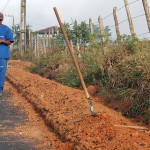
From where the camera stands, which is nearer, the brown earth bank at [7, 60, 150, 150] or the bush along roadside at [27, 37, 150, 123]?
the brown earth bank at [7, 60, 150, 150]

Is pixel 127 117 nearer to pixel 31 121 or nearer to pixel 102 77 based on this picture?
pixel 31 121

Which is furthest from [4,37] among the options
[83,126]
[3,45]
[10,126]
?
[83,126]

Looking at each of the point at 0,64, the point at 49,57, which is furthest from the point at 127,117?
the point at 49,57

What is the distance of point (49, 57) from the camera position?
13.9 meters

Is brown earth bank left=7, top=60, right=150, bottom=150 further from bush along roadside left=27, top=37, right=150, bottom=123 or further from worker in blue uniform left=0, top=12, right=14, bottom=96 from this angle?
worker in blue uniform left=0, top=12, right=14, bottom=96

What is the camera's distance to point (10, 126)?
5.34m

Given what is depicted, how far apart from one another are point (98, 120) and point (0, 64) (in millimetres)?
2984

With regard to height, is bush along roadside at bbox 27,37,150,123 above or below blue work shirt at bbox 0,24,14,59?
below

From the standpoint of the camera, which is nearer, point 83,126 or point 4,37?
point 83,126

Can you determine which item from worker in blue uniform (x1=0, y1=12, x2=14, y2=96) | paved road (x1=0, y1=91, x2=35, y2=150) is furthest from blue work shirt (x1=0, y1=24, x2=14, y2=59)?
paved road (x1=0, y1=91, x2=35, y2=150)

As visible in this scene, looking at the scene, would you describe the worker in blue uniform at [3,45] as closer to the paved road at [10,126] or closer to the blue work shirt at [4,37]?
the blue work shirt at [4,37]

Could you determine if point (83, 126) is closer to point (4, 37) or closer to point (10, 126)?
point (10, 126)

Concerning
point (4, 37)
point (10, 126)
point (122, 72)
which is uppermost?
point (4, 37)

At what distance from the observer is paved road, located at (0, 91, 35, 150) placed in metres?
4.36
